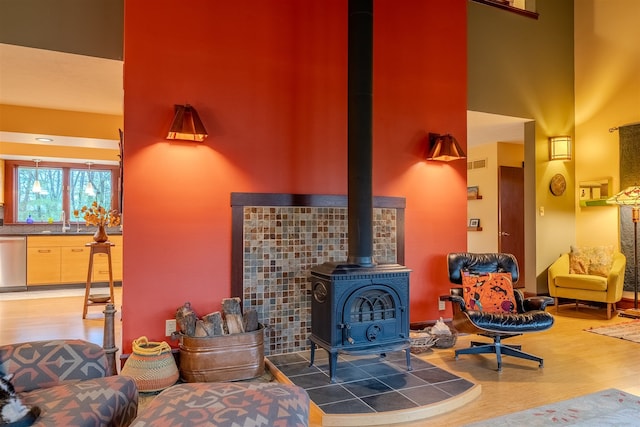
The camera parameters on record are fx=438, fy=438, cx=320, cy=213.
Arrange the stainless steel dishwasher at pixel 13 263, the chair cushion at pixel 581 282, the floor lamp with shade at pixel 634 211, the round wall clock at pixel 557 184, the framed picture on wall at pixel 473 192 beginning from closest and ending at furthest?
the floor lamp with shade at pixel 634 211, the chair cushion at pixel 581 282, the round wall clock at pixel 557 184, the stainless steel dishwasher at pixel 13 263, the framed picture on wall at pixel 473 192

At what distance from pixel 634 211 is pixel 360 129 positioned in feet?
12.8

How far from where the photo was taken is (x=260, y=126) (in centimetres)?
361

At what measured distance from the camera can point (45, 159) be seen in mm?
7234

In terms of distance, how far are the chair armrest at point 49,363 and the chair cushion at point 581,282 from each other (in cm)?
521

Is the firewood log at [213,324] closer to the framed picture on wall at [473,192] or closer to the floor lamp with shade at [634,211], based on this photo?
the floor lamp with shade at [634,211]

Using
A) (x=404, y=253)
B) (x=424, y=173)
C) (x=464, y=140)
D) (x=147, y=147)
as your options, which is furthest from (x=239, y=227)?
(x=464, y=140)

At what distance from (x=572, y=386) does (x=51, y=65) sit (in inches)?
188

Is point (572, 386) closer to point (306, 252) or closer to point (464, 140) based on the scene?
point (306, 252)

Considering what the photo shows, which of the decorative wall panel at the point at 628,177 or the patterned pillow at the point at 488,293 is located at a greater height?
the decorative wall panel at the point at 628,177

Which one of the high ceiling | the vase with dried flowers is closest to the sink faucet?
the vase with dried flowers

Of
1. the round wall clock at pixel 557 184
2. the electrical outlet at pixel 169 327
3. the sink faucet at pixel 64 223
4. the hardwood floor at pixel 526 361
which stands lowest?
the hardwood floor at pixel 526 361

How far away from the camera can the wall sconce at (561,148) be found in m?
5.73

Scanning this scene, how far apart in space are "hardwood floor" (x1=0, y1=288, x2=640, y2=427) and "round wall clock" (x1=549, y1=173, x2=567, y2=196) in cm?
160

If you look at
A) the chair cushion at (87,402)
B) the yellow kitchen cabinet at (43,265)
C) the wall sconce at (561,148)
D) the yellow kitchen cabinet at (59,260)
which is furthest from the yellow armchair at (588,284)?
the yellow kitchen cabinet at (43,265)
